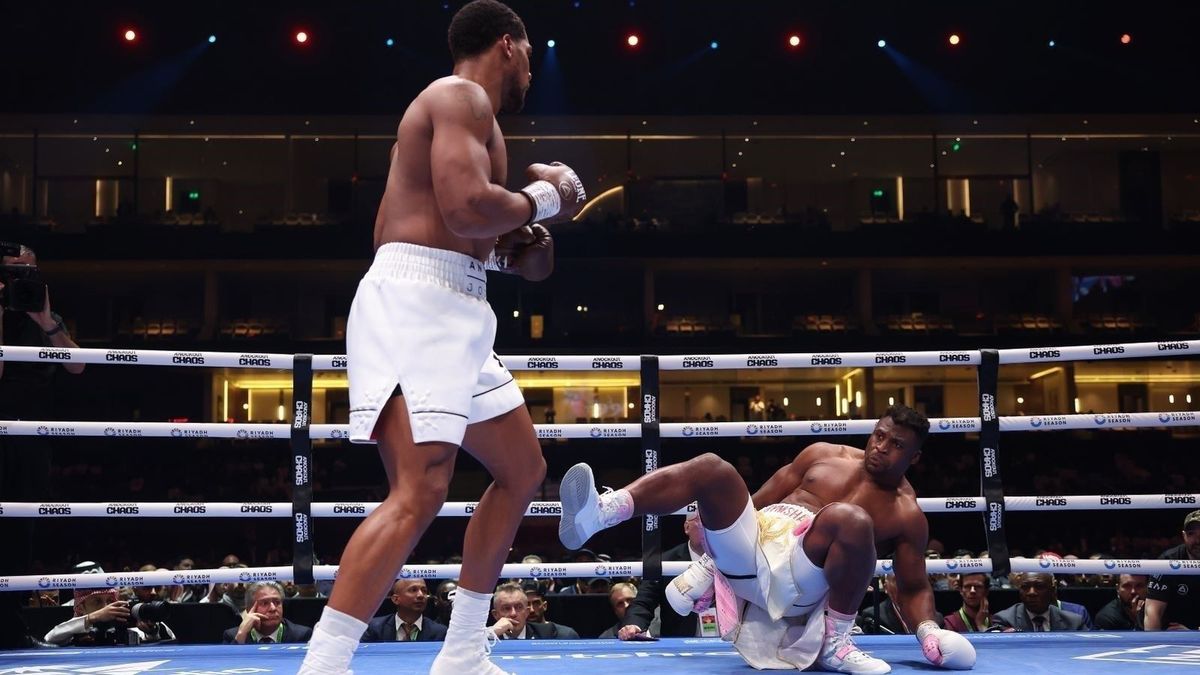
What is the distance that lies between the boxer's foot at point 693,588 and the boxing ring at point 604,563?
160mm

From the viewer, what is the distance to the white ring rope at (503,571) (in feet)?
12.1

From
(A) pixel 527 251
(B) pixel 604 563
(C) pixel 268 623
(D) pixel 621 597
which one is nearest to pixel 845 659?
(B) pixel 604 563

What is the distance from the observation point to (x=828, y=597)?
3.20m

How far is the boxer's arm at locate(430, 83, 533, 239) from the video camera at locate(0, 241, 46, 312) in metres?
2.36

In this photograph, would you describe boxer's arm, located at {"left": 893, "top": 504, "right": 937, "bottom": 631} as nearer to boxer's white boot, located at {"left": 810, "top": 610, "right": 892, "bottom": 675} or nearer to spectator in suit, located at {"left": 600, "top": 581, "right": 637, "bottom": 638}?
boxer's white boot, located at {"left": 810, "top": 610, "right": 892, "bottom": 675}

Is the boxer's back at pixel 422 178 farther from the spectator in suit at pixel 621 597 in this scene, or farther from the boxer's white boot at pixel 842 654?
the spectator in suit at pixel 621 597

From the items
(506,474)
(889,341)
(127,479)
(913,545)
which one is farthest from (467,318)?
(889,341)

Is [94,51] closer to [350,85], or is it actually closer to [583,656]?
[350,85]

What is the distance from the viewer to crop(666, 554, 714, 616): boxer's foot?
11.1 ft

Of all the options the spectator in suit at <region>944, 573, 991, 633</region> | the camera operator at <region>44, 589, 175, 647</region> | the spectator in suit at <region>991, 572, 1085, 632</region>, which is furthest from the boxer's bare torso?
the camera operator at <region>44, 589, 175, 647</region>

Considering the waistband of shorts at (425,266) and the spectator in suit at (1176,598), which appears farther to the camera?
the spectator in suit at (1176,598)

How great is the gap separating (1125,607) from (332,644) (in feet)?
16.1

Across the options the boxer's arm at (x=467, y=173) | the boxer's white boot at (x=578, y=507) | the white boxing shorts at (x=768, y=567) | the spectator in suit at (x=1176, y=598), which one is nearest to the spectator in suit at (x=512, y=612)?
the white boxing shorts at (x=768, y=567)

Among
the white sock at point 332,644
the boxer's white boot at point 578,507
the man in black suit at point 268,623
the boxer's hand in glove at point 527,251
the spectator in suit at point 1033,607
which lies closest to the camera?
the white sock at point 332,644
